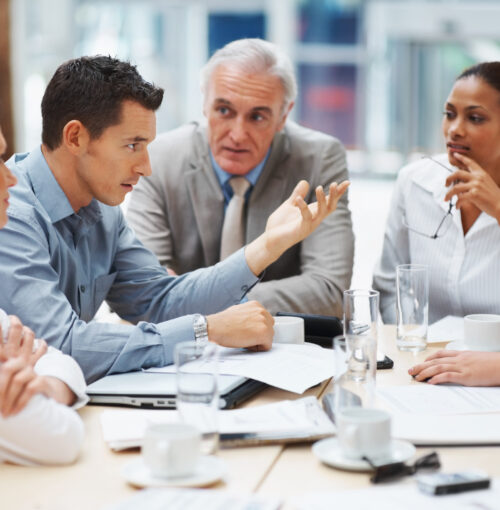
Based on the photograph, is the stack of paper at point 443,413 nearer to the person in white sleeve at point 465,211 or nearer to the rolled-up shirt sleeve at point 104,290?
the rolled-up shirt sleeve at point 104,290

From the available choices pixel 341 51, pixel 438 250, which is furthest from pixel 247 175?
pixel 341 51

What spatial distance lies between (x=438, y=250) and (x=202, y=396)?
4.95 ft

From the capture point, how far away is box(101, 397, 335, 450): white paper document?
1.30m

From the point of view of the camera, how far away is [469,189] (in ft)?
7.78

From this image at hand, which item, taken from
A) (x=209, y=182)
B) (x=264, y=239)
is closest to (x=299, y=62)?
(x=209, y=182)

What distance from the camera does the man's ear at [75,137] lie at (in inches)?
74.8

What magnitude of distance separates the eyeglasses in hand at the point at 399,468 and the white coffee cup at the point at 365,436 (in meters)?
0.02

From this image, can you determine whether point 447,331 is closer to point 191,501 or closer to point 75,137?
point 75,137

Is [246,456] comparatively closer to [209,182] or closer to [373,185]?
[209,182]

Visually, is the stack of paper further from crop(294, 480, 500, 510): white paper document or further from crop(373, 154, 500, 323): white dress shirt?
crop(373, 154, 500, 323): white dress shirt

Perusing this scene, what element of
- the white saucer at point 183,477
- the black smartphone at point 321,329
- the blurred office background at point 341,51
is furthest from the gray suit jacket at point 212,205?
the blurred office background at point 341,51

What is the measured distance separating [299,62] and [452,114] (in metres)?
4.82

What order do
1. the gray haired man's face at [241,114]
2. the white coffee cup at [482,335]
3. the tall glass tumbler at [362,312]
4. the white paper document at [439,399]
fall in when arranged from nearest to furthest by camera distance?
the white paper document at [439,399] < the tall glass tumbler at [362,312] < the white coffee cup at [482,335] < the gray haired man's face at [241,114]

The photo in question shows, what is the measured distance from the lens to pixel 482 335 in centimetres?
186
